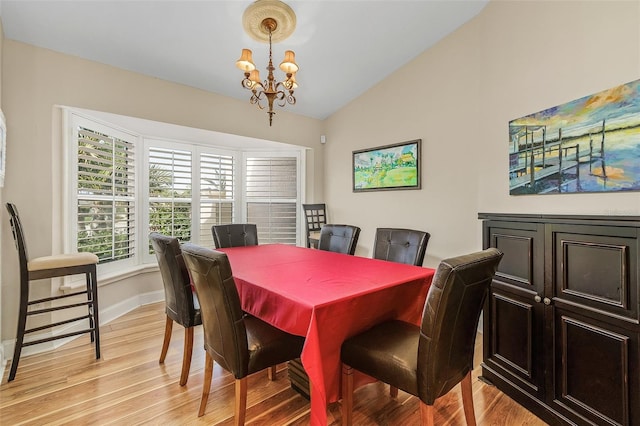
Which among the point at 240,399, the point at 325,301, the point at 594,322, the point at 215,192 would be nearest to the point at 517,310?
the point at 594,322

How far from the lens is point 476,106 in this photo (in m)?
2.98

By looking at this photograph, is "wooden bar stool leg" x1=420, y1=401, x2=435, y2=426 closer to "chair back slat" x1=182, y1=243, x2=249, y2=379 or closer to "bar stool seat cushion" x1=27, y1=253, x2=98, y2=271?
"chair back slat" x1=182, y1=243, x2=249, y2=379

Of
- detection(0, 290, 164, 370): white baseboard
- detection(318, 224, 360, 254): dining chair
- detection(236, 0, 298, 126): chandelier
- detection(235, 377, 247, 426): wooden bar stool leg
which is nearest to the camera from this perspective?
detection(235, 377, 247, 426): wooden bar stool leg

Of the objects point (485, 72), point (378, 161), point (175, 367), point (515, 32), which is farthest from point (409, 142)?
point (175, 367)

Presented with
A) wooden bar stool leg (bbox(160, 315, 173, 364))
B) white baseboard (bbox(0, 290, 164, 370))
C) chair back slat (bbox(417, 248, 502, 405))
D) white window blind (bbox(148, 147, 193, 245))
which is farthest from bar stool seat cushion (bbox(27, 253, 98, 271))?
chair back slat (bbox(417, 248, 502, 405))

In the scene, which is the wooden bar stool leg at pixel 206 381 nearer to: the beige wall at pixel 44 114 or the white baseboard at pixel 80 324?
the white baseboard at pixel 80 324

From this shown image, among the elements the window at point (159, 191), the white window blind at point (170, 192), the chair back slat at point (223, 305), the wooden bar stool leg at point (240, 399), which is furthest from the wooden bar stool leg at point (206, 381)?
the white window blind at point (170, 192)

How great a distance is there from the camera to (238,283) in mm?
1790

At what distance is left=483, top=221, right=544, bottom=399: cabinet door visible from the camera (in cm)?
175

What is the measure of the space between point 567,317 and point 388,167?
2.58m

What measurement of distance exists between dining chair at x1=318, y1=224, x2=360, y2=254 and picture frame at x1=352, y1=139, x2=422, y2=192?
1.13 meters

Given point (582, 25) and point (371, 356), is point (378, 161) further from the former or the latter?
point (371, 356)

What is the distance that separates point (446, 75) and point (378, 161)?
4.14 feet

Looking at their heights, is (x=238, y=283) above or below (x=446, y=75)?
below
